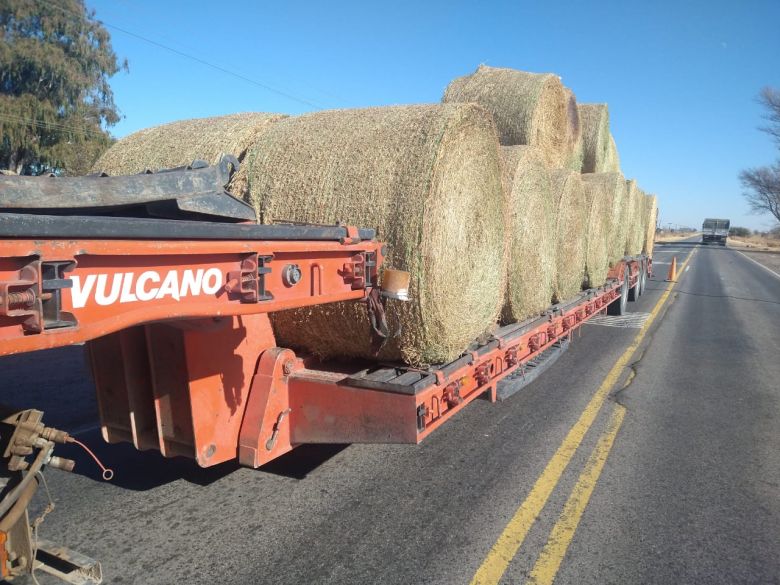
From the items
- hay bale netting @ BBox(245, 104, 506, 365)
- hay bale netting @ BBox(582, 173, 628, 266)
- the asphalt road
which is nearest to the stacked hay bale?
hay bale netting @ BBox(245, 104, 506, 365)

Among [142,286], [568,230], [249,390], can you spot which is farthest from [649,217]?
[142,286]

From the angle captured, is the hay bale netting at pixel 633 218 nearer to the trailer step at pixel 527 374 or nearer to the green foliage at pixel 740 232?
the trailer step at pixel 527 374

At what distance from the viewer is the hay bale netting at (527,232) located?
535 cm

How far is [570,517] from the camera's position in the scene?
374cm

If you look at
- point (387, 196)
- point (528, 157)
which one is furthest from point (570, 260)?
point (387, 196)

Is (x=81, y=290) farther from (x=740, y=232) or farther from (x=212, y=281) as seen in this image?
(x=740, y=232)

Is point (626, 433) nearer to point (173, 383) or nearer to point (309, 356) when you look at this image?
point (309, 356)

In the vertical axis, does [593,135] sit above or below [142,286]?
above

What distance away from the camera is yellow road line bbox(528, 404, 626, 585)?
125 inches

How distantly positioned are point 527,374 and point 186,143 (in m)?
3.66

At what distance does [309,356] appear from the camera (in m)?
4.09

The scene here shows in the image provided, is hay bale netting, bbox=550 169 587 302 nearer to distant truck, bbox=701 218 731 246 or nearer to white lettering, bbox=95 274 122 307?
white lettering, bbox=95 274 122 307

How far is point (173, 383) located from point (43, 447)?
36.6 inches

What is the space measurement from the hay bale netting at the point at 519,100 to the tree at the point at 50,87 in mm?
21725
